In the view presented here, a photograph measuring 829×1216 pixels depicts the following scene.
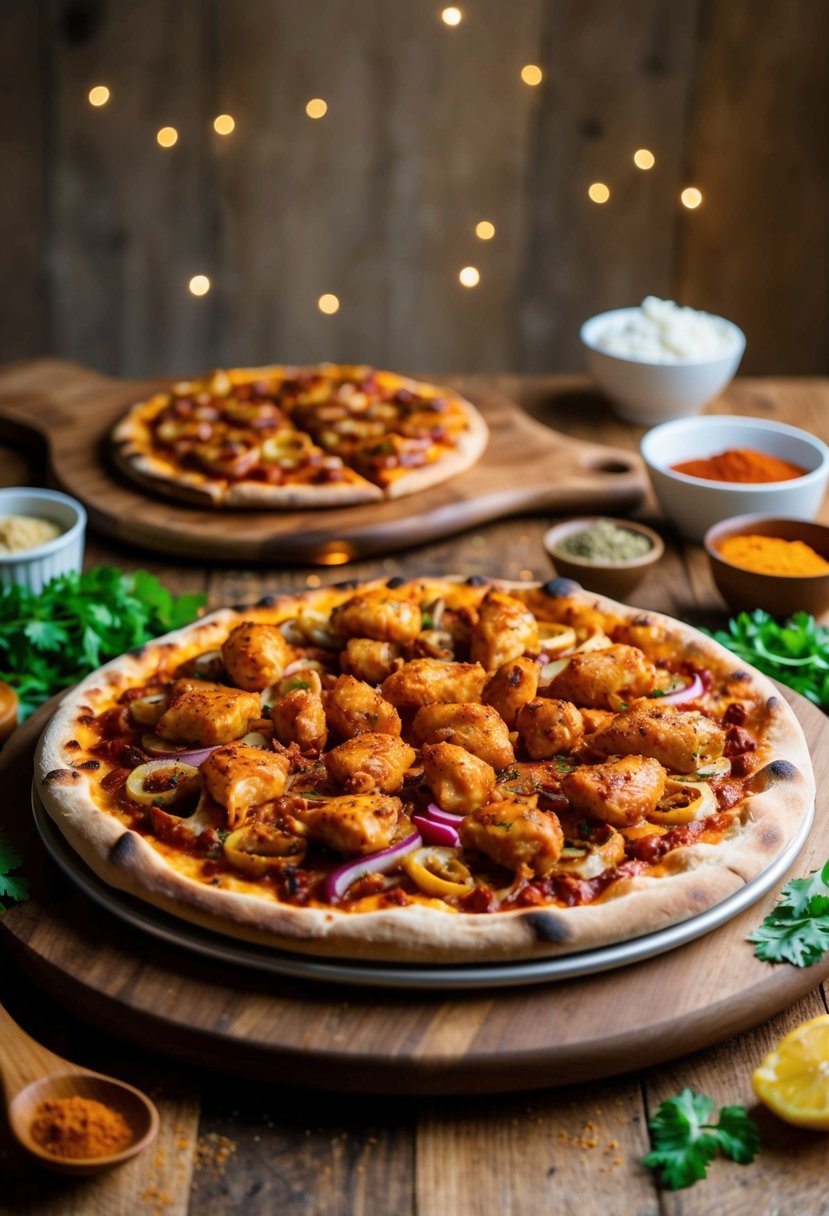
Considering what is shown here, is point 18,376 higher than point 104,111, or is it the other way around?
point 104,111

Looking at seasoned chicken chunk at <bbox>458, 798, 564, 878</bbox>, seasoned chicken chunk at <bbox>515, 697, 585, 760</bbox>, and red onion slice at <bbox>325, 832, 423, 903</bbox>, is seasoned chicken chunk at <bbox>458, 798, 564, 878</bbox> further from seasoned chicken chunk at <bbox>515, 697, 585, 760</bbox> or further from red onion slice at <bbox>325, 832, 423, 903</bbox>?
seasoned chicken chunk at <bbox>515, 697, 585, 760</bbox>

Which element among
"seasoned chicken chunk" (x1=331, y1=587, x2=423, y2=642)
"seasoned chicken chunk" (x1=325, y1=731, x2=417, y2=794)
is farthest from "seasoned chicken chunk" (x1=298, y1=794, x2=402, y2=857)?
"seasoned chicken chunk" (x1=331, y1=587, x2=423, y2=642)

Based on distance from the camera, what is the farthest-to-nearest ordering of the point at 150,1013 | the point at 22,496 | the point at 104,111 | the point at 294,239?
1. the point at 294,239
2. the point at 104,111
3. the point at 22,496
4. the point at 150,1013

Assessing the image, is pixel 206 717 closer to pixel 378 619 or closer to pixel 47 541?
pixel 378 619

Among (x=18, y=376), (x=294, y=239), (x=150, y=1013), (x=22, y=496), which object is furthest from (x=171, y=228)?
(x=150, y=1013)

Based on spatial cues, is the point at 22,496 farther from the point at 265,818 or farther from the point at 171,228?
the point at 171,228

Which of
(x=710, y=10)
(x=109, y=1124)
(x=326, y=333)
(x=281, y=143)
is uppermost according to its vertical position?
(x=710, y=10)

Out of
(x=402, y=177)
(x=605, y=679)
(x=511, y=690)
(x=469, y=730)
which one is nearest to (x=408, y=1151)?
(x=469, y=730)
